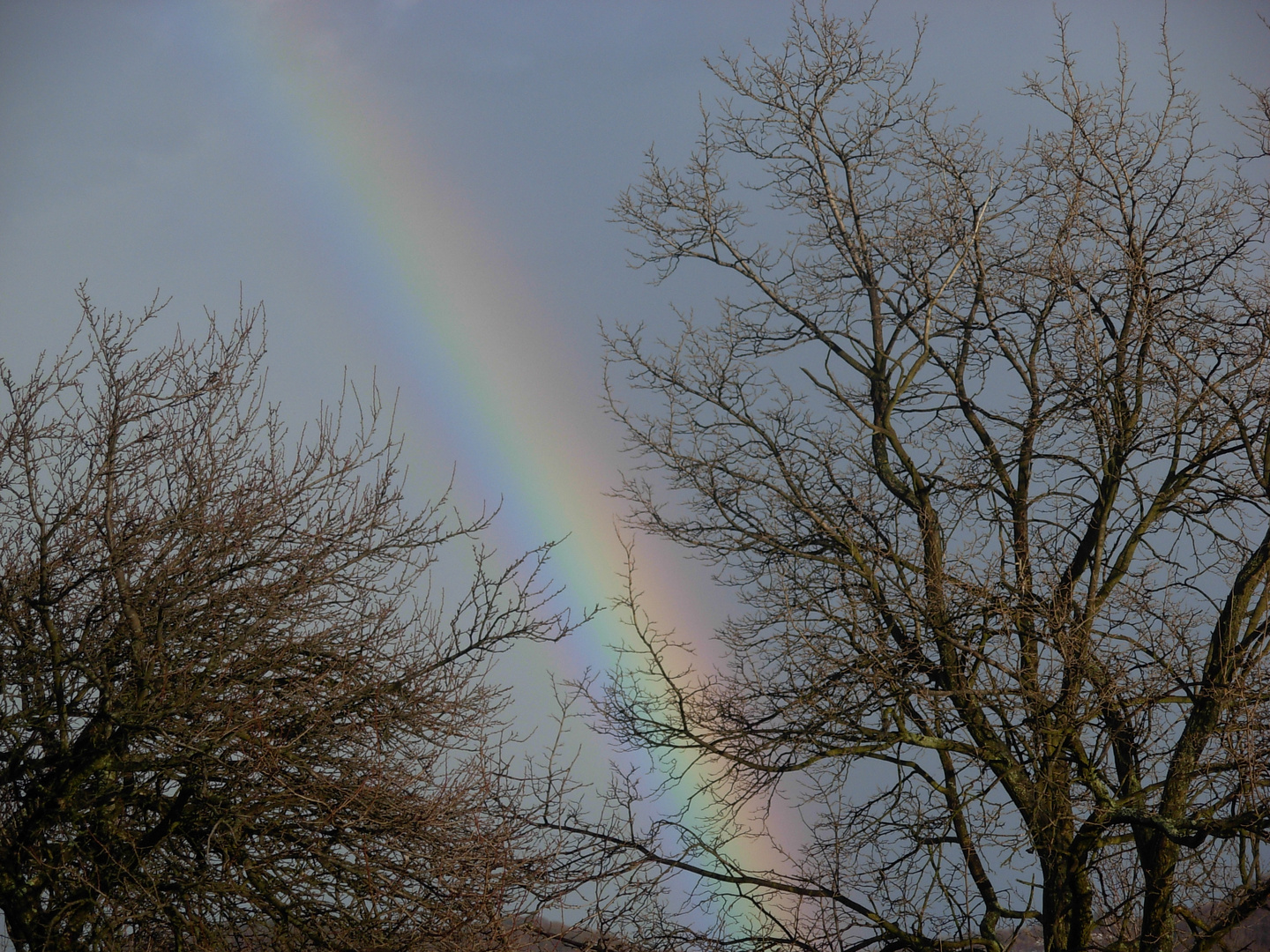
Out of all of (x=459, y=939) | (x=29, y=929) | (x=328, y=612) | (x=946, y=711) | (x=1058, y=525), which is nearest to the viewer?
(x=29, y=929)

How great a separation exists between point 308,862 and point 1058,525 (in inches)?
268

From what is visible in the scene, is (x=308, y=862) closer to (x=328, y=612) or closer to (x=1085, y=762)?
(x=328, y=612)

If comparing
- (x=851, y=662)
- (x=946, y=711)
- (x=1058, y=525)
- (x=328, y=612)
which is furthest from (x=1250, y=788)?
(x=328, y=612)

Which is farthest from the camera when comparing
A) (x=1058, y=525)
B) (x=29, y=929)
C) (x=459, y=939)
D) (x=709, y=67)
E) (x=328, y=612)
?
(x=709, y=67)

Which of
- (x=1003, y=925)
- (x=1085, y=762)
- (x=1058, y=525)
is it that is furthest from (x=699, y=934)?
(x=1058, y=525)

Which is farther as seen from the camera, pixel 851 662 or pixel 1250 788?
pixel 851 662

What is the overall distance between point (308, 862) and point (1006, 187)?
820 cm

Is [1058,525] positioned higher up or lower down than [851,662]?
higher up

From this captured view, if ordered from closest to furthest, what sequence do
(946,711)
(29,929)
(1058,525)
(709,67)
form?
(29,929), (946,711), (1058,525), (709,67)

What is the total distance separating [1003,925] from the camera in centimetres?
911

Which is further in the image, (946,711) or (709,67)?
(709,67)

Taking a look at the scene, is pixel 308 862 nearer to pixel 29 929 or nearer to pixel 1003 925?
pixel 29 929

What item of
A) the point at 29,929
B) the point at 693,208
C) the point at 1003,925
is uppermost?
the point at 693,208

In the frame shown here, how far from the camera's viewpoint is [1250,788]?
22.5 feet
